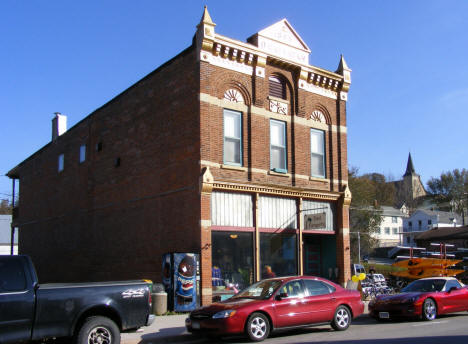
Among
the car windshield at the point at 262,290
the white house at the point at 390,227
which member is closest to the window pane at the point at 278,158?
the car windshield at the point at 262,290

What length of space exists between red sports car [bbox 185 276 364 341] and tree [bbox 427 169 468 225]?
3732 inches

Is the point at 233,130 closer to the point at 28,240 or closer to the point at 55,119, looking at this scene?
the point at 55,119

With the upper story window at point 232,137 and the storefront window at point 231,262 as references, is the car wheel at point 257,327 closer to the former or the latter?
the storefront window at point 231,262

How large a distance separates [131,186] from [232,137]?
17.0 ft

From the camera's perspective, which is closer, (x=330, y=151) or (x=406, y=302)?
(x=406, y=302)


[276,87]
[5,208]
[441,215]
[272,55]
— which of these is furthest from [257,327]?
[441,215]

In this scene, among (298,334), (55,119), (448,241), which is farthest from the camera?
(448,241)

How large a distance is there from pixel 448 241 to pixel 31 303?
56216 millimetres

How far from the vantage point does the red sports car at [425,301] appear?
552 inches

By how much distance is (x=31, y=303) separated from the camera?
8609mm

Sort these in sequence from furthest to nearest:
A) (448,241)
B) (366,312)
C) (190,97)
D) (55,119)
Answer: (448,241)
(55,119)
(190,97)
(366,312)

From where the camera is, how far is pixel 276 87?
20359mm

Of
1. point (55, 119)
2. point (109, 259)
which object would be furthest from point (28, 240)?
point (109, 259)

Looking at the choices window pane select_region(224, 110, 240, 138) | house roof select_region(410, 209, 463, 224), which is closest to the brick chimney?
window pane select_region(224, 110, 240, 138)
